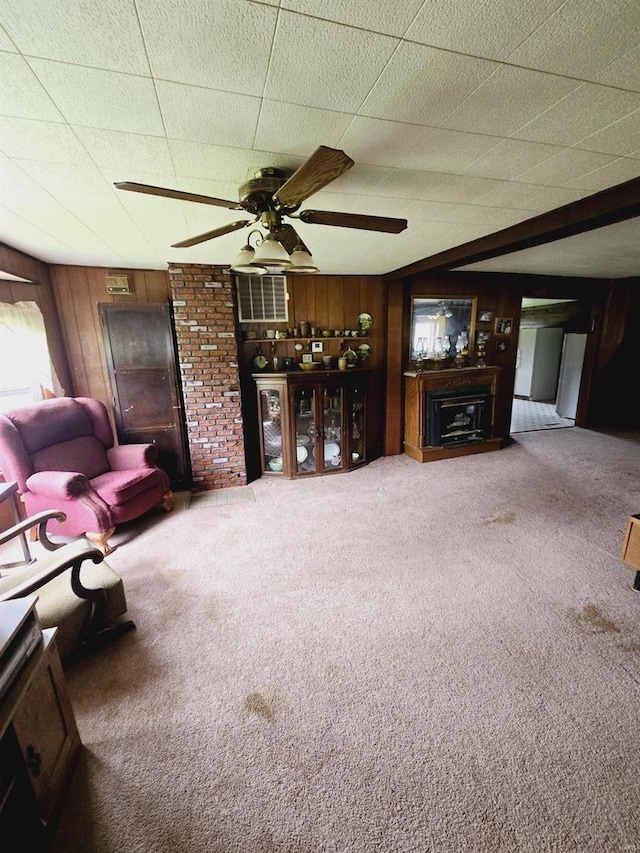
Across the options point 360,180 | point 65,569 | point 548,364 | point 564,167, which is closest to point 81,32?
point 360,180

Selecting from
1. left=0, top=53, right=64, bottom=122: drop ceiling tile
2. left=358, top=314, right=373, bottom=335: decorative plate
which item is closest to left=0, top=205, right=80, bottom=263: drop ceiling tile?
left=0, top=53, right=64, bottom=122: drop ceiling tile

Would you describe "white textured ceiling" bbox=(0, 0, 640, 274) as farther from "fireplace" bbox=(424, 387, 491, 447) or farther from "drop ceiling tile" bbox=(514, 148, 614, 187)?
"fireplace" bbox=(424, 387, 491, 447)

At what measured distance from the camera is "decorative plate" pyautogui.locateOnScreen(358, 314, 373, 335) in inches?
177

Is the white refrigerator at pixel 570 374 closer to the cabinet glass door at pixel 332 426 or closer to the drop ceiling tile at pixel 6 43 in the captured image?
the cabinet glass door at pixel 332 426

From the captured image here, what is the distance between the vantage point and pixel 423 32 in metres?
0.97

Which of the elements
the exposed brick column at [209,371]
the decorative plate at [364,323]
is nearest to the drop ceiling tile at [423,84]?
the exposed brick column at [209,371]

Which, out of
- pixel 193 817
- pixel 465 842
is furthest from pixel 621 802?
pixel 193 817

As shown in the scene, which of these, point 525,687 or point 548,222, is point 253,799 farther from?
point 548,222

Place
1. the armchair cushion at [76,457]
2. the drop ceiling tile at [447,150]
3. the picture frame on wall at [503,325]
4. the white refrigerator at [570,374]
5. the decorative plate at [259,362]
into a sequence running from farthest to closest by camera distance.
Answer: the white refrigerator at [570,374], the picture frame on wall at [503,325], the decorative plate at [259,362], the armchair cushion at [76,457], the drop ceiling tile at [447,150]

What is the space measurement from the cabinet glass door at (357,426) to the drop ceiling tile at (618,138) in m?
2.92

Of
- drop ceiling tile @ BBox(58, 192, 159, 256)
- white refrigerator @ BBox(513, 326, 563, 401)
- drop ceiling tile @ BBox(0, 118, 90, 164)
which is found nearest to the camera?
drop ceiling tile @ BBox(0, 118, 90, 164)

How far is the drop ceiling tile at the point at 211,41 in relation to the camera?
0.89 meters

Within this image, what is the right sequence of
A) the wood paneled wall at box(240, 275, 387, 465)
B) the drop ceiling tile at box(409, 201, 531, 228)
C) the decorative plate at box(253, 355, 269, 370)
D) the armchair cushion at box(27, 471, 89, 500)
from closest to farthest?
the drop ceiling tile at box(409, 201, 531, 228) < the armchair cushion at box(27, 471, 89, 500) < the decorative plate at box(253, 355, 269, 370) < the wood paneled wall at box(240, 275, 387, 465)

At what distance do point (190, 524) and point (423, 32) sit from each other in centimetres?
331
